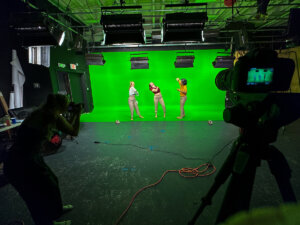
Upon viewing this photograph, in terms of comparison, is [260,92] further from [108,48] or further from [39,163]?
[108,48]

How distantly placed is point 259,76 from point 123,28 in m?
3.36

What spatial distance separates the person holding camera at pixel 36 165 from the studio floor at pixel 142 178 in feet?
1.79

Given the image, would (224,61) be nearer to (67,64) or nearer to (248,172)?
(67,64)

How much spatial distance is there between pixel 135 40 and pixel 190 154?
2.99m

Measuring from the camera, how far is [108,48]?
26.5 ft

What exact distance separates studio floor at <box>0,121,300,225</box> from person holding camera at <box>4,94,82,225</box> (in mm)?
546

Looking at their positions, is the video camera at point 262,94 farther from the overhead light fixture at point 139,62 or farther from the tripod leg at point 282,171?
the overhead light fixture at point 139,62

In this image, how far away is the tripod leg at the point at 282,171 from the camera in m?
0.90

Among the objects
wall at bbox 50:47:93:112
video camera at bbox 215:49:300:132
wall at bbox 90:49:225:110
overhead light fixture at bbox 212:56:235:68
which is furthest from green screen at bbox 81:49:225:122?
video camera at bbox 215:49:300:132

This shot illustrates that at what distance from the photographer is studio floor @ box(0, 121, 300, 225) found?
1853mm

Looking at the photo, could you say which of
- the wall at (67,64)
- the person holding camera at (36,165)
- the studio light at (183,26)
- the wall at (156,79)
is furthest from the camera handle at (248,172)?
the wall at (156,79)

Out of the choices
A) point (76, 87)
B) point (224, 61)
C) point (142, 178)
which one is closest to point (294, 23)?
point (224, 61)

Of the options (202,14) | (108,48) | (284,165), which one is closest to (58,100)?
(284,165)

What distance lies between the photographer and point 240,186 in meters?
0.90
